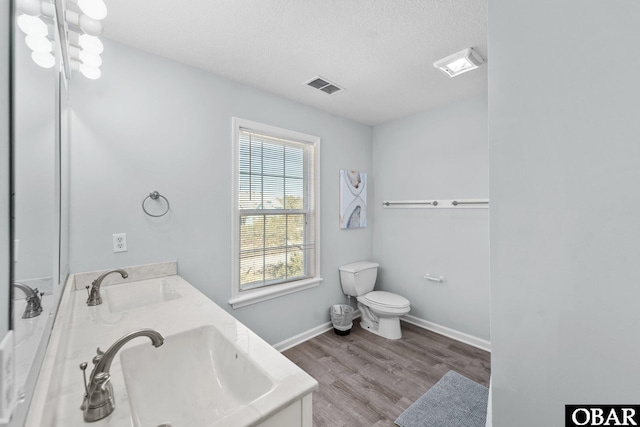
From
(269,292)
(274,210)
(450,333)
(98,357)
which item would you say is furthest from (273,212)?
(450,333)

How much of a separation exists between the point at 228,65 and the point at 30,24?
1.49 metres

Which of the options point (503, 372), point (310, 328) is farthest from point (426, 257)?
point (503, 372)

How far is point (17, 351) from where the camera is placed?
0.47 meters

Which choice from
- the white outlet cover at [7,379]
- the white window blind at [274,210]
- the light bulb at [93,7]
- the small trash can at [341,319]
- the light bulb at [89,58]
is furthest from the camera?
the small trash can at [341,319]

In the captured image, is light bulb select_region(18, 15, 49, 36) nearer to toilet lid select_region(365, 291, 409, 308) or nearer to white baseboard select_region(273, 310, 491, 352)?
white baseboard select_region(273, 310, 491, 352)

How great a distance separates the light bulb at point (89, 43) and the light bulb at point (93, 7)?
237 millimetres

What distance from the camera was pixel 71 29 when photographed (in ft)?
4.07

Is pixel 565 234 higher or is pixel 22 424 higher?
pixel 565 234

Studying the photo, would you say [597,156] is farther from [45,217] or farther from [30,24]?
[45,217]

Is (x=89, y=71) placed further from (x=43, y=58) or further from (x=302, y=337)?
(x=302, y=337)

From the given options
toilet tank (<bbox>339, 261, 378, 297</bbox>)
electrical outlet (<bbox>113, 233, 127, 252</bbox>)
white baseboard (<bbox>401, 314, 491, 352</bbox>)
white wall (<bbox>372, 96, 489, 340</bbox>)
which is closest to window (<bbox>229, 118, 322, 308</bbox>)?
toilet tank (<bbox>339, 261, 378, 297</bbox>)

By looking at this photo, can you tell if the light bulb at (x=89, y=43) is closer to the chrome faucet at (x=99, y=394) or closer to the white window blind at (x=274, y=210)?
the white window blind at (x=274, y=210)

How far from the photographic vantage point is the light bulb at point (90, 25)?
118 cm

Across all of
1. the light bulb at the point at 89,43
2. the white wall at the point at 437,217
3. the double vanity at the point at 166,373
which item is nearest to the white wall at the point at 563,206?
the double vanity at the point at 166,373
